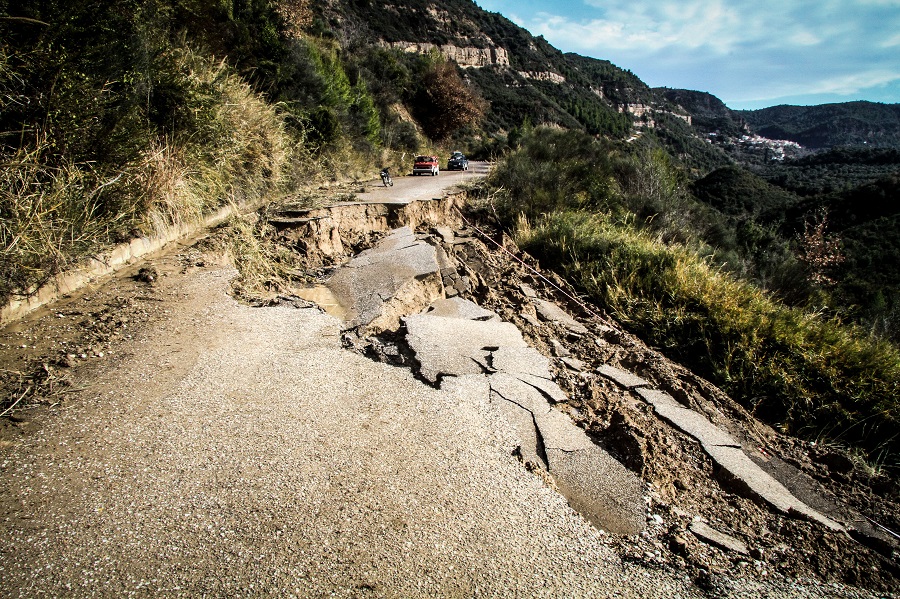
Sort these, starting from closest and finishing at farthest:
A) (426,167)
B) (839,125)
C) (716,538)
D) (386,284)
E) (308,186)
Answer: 1. (716,538)
2. (386,284)
3. (308,186)
4. (426,167)
5. (839,125)

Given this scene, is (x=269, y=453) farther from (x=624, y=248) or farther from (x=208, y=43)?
(x=208, y=43)

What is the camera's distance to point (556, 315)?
6.09 metres

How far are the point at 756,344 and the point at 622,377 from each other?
220 centimetres

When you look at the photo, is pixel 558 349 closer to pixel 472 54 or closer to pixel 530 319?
pixel 530 319

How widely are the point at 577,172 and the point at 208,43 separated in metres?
9.59

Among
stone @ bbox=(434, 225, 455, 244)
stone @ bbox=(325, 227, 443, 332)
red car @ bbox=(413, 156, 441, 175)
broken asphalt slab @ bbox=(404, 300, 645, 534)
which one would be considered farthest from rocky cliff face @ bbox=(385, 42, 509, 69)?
broken asphalt slab @ bbox=(404, 300, 645, 534)

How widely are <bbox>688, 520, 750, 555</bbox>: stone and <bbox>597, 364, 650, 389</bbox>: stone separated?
1.67 m

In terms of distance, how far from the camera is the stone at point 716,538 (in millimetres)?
2523

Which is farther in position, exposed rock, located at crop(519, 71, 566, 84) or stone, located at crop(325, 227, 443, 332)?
exposed rock, located at crop(519, 71, 566, 84)

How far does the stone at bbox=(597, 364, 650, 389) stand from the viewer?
4.31 metres

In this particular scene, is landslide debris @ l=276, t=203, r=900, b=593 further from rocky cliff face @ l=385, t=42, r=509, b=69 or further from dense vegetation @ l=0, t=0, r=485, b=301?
rocky cliff face @ l=385, t=42, r=509, b=69

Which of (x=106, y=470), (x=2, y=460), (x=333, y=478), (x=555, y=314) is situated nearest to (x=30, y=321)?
(x=2, y=460)

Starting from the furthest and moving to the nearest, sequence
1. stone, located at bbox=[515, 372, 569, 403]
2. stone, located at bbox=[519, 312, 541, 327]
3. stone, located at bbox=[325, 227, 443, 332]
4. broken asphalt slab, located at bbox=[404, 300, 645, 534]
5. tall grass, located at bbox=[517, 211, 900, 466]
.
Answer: stone, located at bbox=[519, 312, 541, 327], stone, located at bbox=[325, 227, 443, 332], tall grass, located at bbox=[517, 211, 900, 466], stone, located at bbox=[515, 372, 569, 403], broken asphalt slab, located at bbox=[404, 300, 645, 534]

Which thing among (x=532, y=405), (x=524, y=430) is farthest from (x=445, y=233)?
(x=524, y=430)
